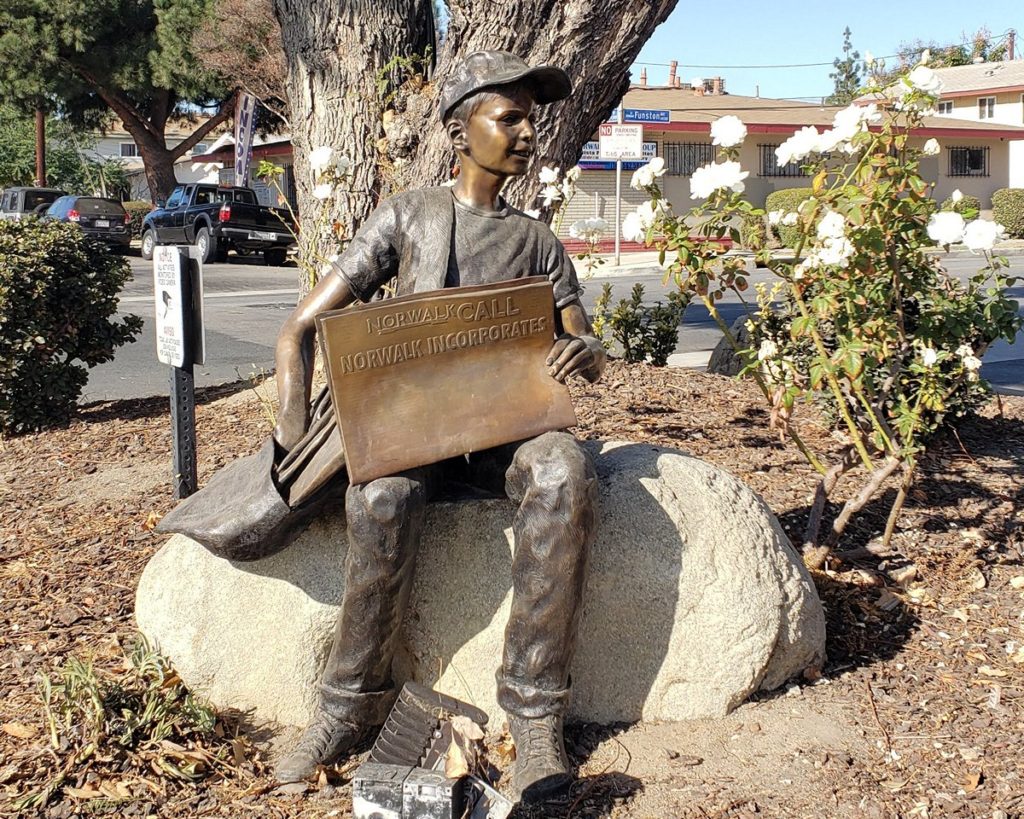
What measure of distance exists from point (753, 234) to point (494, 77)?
4.25ft

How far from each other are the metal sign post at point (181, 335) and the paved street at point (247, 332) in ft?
4.87

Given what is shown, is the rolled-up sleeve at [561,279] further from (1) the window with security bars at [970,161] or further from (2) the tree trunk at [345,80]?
(1) the window with security bars at [970,161]

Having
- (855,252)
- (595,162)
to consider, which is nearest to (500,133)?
(855,252)

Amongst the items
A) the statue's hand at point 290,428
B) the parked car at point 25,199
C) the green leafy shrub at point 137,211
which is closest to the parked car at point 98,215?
the parked car at point 25,199

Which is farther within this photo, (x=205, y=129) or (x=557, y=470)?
(x=205, y=129)

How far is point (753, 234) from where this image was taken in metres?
3.96

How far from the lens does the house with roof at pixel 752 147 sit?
93.2 feet

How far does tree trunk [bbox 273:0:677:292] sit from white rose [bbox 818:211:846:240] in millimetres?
2283

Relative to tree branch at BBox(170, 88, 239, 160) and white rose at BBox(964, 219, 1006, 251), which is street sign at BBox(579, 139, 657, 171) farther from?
white rose at BBox(964, 219, 1006, 251)

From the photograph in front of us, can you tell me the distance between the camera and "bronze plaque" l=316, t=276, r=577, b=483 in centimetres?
288

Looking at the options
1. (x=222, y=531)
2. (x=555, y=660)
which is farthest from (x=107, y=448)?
(x=555, y=660)

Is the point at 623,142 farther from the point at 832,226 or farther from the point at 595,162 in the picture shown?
the point at 832,226

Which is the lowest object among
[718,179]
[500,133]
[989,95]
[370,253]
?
[370,253]

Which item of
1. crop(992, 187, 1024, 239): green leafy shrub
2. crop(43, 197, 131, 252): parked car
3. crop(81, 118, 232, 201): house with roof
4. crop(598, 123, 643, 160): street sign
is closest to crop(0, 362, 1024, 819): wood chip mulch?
crop(598, 123, 643, 160): street sign
